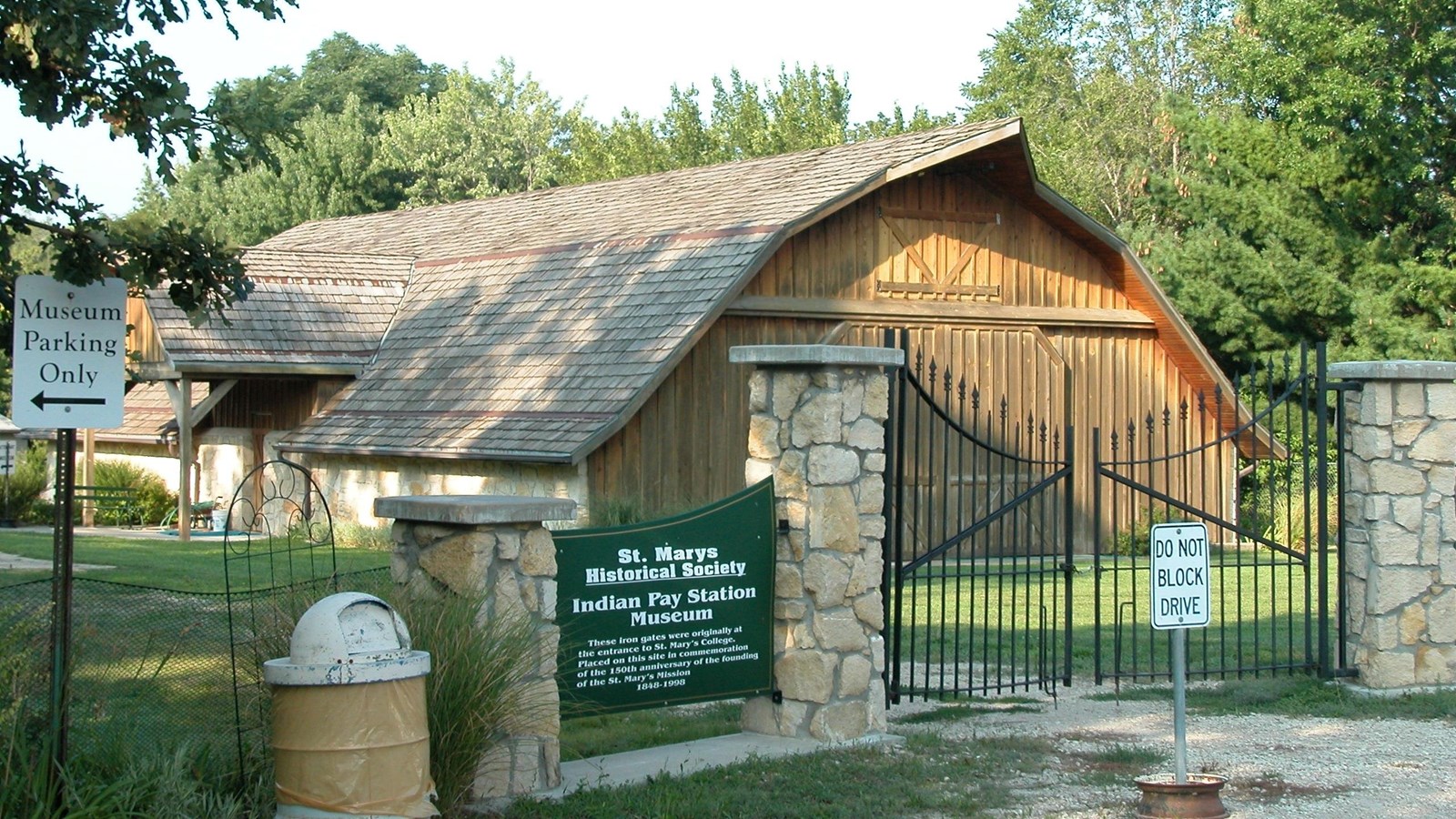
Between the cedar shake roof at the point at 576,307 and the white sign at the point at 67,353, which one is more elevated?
the cedar shake roof at the point at 576,307

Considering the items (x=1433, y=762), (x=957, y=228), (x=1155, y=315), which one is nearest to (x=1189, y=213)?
(x=1155, y=315)

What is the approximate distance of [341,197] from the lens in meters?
52.8

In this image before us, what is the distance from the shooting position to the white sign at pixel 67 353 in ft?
22.2

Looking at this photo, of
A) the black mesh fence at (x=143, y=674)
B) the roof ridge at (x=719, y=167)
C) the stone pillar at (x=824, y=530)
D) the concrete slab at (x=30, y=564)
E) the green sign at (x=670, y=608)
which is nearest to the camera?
the black mesh fence at (x=143, y=674)

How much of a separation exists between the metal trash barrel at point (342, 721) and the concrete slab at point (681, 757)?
1456mm

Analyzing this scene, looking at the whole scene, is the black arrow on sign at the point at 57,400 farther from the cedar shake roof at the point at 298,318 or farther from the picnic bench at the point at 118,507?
the picnic bench at the point at 118,507

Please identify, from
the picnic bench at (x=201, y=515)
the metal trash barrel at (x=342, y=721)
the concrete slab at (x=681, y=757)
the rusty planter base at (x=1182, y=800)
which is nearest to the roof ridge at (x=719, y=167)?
the picnic bench at (x=201, y=515)

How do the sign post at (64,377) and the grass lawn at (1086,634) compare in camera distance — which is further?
the grass lawn at (1086,634)

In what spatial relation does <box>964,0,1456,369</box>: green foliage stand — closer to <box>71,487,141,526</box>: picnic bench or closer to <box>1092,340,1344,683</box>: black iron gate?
<box>1092,340,1344,683</box>: black iron gate

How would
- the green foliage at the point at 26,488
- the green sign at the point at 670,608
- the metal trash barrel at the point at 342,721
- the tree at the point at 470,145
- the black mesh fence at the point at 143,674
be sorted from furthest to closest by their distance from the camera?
1. the tree at the point at 470,145
2. the green foliage at the point at 26,488
3. the green sign at the point at 670,608
4. the black mesh fence at the point at 143,674
5. the metal trash barrel at the point at 342,721

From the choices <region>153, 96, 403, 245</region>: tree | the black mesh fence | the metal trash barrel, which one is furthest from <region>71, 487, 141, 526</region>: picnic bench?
<region>153, 96, 403, 245</region>: tree

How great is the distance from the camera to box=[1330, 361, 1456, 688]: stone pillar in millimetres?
11352

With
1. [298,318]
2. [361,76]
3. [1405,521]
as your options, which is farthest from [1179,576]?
[361,76]

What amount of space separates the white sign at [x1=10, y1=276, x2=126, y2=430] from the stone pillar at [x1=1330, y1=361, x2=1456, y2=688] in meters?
8.09
